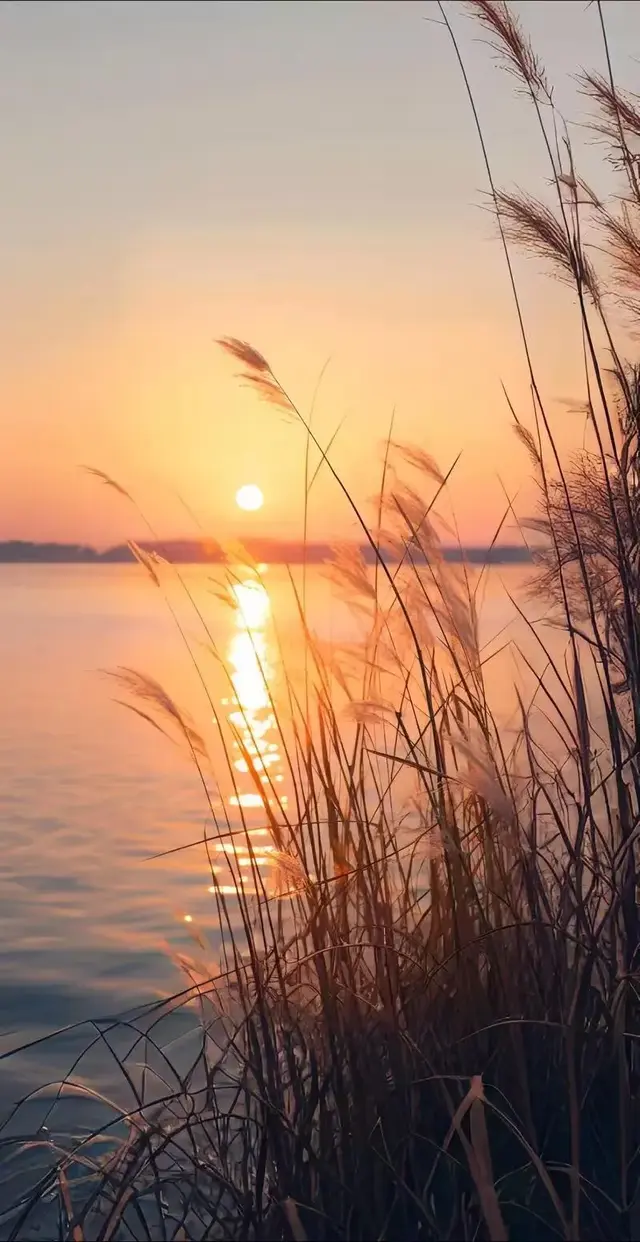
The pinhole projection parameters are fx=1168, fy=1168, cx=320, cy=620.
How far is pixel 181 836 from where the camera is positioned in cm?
495

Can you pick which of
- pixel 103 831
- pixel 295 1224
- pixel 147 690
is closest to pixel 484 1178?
pixel 295 1224

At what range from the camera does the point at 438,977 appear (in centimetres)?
166

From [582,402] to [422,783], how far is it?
750mm

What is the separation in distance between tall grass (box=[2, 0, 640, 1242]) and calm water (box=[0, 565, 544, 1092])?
0.18 meters

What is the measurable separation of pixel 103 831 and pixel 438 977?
3453 millimetres

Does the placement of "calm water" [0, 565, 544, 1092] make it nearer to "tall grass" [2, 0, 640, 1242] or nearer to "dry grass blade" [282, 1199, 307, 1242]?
"tall grass" [2, 0, 640, 1242]

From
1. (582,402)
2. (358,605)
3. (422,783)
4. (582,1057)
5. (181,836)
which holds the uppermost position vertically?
(582,402)

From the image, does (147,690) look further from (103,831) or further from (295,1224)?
(103,831)

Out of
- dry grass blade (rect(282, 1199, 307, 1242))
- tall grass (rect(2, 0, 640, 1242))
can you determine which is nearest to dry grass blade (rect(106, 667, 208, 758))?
tall grass (rect(2, 0, 640, 1242))

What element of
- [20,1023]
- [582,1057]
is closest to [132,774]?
[20,1023]

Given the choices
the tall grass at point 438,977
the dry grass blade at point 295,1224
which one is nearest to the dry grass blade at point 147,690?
the tall grass at point 438,977

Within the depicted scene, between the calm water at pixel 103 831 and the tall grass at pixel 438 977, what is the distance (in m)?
0.18

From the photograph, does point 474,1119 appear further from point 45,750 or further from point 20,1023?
point 45,750

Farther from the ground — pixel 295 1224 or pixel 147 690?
pixel 147 690
